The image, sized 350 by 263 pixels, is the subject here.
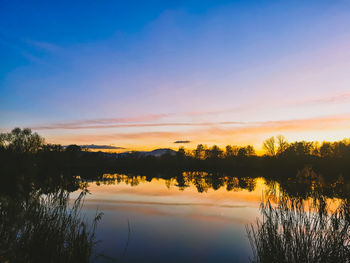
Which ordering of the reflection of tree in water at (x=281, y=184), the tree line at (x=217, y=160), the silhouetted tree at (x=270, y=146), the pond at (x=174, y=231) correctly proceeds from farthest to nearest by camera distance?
the silhouetted tree at (x=270, y=146), the tree line at (x=217, y=160), the pond at (x=174, y=231), the reflection of tree in water at (x=281, y=184)

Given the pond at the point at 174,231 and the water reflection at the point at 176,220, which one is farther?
the pond at the point at 174,231

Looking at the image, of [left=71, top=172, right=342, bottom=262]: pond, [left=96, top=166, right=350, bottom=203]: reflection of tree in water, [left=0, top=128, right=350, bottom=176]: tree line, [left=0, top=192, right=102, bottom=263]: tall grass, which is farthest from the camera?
[left=0, top=128, right=350, bottom=176]: tree line

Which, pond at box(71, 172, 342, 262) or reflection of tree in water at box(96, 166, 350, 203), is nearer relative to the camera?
reflection of tree in water at box(96, 166, 350, 203)

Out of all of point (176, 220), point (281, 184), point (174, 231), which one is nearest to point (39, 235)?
point (281, 184)

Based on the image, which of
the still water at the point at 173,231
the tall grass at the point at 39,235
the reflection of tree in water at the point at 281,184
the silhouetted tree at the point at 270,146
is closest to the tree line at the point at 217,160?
the silhouetted tree at the point at 270,146

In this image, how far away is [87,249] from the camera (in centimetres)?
715

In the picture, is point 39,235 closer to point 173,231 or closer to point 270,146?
point 173,231

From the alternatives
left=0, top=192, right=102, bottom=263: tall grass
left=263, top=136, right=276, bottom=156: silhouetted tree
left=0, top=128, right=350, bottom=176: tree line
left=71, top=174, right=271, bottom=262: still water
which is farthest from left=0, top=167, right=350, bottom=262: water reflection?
left=263, top=136, right=276, bottom=156: silhouetted tree

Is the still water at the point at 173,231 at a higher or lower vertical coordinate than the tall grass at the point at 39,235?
lower

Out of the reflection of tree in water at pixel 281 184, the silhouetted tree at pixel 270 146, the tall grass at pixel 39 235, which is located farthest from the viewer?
the silhouetted tree at pixel 270 146

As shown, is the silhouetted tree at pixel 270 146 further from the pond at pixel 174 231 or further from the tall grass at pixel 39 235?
the tall grass at pixel 39 235

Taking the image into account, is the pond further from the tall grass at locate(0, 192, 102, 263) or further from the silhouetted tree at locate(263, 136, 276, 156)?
the silhouetted tree at locate(263, 136, 276, 156)

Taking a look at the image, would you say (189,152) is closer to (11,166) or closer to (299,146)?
(299,146)

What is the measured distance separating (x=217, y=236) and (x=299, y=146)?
83500mm
